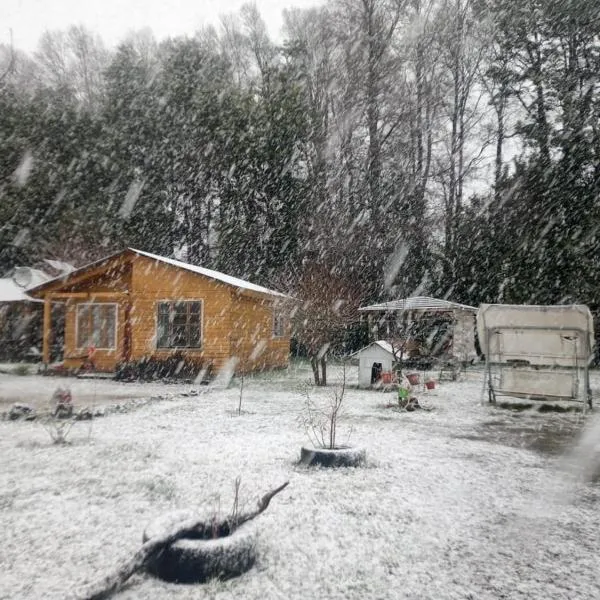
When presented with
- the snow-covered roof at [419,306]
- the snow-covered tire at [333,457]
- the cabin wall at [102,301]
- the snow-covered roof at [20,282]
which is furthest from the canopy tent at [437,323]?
the snow-covered tire at [333,457]

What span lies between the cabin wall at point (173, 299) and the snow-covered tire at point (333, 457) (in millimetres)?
9573

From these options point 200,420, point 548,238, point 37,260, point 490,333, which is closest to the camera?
point 200,420

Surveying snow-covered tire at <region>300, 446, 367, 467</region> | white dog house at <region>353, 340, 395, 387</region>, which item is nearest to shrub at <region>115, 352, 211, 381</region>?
white dog house at <region>353, 340, 395, 387</region>

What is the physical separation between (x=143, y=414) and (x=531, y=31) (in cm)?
2133

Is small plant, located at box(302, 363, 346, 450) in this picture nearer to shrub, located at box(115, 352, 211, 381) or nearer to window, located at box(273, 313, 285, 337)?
shrub, located at box(115, 352, 211, 381)

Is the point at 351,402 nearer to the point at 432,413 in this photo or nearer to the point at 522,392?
the point at 432,413

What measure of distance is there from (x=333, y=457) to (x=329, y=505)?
1.05 metres

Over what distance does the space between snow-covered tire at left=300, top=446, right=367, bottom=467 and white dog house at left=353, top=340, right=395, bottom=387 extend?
7.10 meters

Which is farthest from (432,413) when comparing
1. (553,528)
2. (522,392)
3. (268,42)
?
(268,42)

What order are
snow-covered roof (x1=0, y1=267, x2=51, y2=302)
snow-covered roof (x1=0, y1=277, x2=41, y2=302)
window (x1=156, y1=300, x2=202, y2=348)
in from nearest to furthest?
Result: window (x1=156, y1=300, x2=202, y2=348) < snow-covered roof (x1=0, y1=277, x2=41, y2=302) < snow-covered roof (x1=0, y1=267, x2=51, y2=302)

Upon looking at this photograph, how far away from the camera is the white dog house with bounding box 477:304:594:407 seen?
30.2ft

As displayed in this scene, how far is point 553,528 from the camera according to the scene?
162 inches

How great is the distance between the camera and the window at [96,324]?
16250mm

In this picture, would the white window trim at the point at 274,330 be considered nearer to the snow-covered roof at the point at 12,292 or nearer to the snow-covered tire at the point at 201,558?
the snow-covered roof at the point at 12,292
